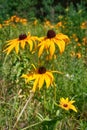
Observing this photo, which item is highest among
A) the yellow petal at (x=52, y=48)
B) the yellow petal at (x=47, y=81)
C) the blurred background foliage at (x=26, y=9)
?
the yellow petal at (x=52, y=48)

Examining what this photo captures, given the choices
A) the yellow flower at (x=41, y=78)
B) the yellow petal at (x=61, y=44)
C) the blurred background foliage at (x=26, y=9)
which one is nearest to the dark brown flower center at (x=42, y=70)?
the yellow flower at (x=41, y=78)

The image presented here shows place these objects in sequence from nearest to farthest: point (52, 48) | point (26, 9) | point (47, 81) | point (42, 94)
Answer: point (47, 81), point (52, 48), point (42, 94), point (26, 9)

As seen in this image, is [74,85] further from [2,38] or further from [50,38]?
[2,38]

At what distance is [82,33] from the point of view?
6375mm

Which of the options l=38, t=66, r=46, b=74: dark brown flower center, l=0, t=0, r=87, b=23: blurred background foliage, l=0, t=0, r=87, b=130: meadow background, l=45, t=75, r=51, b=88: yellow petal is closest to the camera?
l=45, t=75, r=51, b=88: yellow petal

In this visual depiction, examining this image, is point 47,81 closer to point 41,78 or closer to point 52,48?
point 41,78

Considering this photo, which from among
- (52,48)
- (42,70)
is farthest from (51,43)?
(42,70)

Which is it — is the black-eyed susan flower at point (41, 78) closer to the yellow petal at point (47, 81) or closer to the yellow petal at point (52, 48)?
the yellow petal at point (47, 81)

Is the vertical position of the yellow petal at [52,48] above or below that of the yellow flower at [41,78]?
above

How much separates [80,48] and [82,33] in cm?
105

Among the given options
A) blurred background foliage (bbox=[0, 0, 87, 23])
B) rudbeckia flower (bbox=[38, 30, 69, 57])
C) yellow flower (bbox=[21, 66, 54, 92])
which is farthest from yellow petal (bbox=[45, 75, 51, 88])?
blurred background foliage (bbox=[0, 0, 87, 23])

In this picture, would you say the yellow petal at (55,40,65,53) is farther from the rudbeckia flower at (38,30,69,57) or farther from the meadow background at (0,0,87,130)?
the meadow background at (0,0,87,130)

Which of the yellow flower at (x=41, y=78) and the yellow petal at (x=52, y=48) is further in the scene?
the yellow petal at (x=52, y=48)

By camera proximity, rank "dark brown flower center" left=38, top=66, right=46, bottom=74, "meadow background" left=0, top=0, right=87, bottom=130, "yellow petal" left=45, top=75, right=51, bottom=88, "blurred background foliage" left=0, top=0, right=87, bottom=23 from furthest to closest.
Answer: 1. "blurred background foliage" left=0, top=0, right=87, bottom=23
2. "meadow background" left=0, top=0, right=87, bottom=130
3. "dark brown flower center" left=38, top=66, right=46, bottom=74
4. "yellow petal" left=45, top=75, right=51, bottom=88
